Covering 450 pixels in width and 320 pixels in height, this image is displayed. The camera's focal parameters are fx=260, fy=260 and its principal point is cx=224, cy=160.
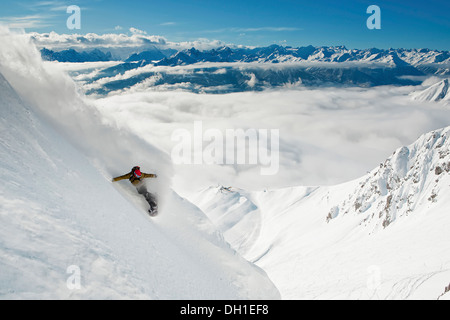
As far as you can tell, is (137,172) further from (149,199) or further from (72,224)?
(72,224)

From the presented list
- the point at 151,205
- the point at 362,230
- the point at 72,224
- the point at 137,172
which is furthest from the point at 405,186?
the point at 72,224

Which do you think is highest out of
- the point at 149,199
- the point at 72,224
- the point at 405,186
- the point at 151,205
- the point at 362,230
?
the point at 405,186

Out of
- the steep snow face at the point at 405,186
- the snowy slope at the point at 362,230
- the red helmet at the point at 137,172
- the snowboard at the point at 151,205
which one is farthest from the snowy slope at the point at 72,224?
the steep snow face at the point at 405,186

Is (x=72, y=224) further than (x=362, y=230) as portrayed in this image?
No

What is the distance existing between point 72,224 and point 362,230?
88.9 metres

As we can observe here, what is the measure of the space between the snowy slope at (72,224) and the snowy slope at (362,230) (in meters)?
20.7

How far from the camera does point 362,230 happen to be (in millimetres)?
80938

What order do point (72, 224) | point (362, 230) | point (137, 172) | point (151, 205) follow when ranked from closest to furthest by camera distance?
point (72, 224), point (137, 172), point (151, 205), point (362, 230)

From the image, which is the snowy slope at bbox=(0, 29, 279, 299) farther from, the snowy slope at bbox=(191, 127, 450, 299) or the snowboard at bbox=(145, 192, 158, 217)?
the snowy slope at bbox=(191, 127, 450, 299)

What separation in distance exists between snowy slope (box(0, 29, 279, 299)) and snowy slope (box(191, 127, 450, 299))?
20.7 metres

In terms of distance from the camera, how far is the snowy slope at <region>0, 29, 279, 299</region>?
691 centimetres

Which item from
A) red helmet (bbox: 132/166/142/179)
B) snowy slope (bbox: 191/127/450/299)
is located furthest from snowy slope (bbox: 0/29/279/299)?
snowy slope (bbox: 191/127/450/299)

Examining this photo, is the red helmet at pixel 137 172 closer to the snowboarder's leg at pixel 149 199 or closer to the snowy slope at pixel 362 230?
the snowboarder's leg at pixel 149 199

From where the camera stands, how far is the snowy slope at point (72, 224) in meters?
6.91
